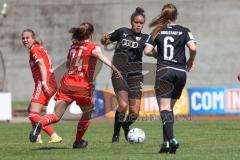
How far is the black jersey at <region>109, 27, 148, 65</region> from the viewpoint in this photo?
14.4 metres

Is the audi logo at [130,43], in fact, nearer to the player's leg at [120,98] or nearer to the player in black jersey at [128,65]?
the player in black jersey at [128,65]

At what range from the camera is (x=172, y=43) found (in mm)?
11523

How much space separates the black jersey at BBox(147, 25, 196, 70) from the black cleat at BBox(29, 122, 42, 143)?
7.64ft

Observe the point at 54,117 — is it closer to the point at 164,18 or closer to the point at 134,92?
the point at 134,92

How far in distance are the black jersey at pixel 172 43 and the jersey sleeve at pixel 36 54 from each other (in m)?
3.18

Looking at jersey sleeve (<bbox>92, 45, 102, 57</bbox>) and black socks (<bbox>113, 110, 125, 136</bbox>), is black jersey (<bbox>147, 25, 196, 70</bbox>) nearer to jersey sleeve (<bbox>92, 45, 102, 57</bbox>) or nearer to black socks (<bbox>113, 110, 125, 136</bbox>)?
jersey sleeve (<bbox>92, 45, 102, 57</bbox>)

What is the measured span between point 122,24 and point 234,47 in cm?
622

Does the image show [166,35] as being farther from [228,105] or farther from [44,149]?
[228,105]

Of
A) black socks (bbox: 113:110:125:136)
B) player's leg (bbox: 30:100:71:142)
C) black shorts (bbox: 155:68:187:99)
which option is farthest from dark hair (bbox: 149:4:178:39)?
black socks (bbox: 113:110:125:136)

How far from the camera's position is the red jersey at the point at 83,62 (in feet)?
41.3

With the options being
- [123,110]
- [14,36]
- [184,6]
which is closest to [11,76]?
[14,36]

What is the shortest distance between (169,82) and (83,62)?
71.3 inches

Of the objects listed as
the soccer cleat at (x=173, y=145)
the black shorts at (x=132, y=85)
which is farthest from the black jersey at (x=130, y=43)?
the soccer cleat at (x=173, y=145)

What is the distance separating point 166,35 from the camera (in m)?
11.5
